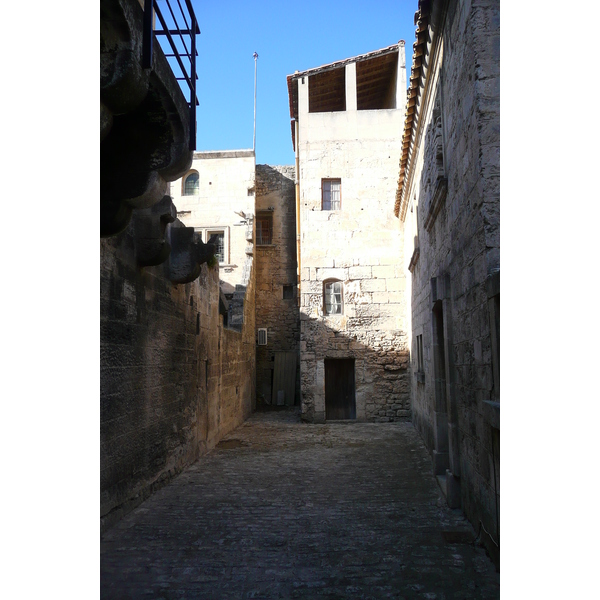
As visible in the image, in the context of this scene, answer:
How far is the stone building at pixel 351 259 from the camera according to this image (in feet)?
43.5

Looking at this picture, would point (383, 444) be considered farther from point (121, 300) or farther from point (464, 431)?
point (121, 300)

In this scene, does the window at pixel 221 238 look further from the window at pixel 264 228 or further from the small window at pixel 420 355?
the small window at pixel 420 355

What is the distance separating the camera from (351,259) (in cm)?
1378

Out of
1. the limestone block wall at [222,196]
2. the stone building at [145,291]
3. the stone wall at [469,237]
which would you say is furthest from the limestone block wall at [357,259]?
the stone wall at [469,237]

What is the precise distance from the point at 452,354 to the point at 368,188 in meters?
9.42

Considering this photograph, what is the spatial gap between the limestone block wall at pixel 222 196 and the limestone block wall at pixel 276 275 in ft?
2.43

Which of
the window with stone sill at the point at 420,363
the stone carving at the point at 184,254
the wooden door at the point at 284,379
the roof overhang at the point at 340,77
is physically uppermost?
the roof overhang at the point at 340,77

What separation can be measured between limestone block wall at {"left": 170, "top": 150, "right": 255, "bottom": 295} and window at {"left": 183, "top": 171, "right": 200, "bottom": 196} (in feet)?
0.34

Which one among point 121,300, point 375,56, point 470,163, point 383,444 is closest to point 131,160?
point 121,300

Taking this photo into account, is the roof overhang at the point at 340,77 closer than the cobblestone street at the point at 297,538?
No

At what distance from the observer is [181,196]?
58.6 ft

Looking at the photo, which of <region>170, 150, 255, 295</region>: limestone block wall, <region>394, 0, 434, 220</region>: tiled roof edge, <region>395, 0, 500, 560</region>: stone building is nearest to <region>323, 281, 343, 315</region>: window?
<region>394, 0, 434, 220</region>: tiled roof edge

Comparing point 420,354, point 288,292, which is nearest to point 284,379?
point 288,292

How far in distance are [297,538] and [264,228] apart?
1451cm
